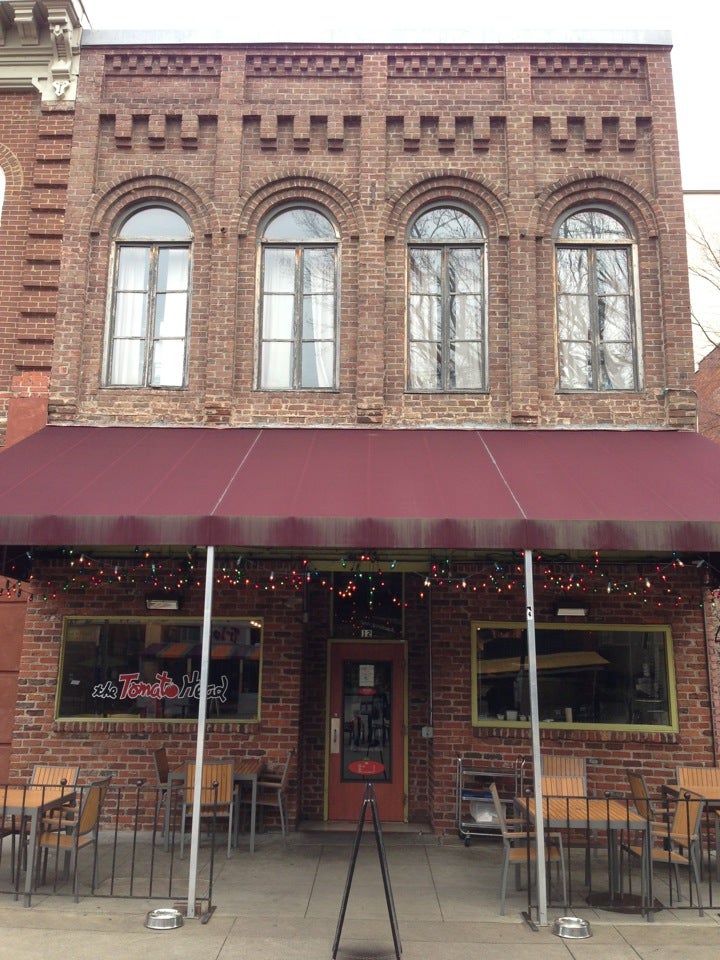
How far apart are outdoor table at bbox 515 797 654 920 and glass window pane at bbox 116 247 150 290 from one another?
807 centimetres

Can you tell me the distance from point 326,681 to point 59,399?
200 inches

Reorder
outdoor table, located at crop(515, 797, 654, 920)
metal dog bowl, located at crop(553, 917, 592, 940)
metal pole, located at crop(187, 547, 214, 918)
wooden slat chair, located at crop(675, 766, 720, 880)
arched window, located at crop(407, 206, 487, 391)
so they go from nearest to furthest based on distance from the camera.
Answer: metal dog bowl, located at crop(553, 917, 592, 940) → metal pole, located at crop(187, 547, 214, 918) → outdoor table, located at crop(515, 797, 654, 920) → wooden slat chair, located at crop(675, 766, 720, 880) → arched window, located at crop(407, 206, 487, 391)

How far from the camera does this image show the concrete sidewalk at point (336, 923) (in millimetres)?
5836

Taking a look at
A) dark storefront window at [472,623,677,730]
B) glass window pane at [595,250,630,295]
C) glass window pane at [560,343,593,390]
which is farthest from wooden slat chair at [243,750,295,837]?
glass window pane at [595,250,630,295]

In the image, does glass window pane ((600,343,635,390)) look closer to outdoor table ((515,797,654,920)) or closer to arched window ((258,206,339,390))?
arched window ((258,206,339,390))

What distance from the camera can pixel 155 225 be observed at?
1075 cm

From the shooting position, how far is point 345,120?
10703 mm

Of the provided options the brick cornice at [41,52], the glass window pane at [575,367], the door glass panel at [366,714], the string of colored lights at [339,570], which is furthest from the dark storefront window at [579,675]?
the brick cornice at [41,52]

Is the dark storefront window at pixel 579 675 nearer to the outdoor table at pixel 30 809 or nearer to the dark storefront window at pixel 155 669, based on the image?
the dark storefront window at pixel 155 669

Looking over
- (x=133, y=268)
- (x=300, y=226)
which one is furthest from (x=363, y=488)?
(x=133, y=268)

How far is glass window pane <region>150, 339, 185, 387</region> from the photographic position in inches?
407

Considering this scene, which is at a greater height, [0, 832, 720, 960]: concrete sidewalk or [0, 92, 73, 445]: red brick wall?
[0, 92, 73, 445]: red brick wall

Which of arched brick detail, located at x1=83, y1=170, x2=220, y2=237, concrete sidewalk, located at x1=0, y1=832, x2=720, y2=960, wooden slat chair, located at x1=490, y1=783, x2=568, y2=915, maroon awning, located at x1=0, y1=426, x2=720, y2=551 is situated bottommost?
concrete sidewalk, located at x1=0, y1=832, x2=720, y2=960

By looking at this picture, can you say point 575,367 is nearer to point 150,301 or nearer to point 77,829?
point 150,301
